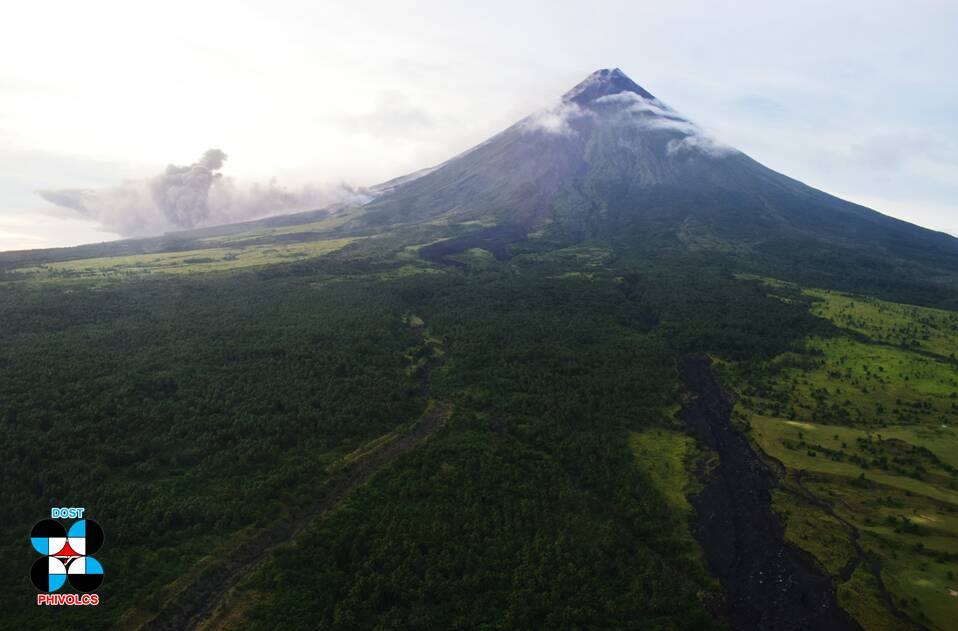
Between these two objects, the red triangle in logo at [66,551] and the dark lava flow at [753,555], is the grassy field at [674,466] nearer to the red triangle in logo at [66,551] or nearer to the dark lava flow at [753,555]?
the dark lava flow at [753,555]

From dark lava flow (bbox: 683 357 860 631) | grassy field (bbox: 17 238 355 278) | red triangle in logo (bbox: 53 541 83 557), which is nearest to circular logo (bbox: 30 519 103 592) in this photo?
red triangle in logo (bbox: 53 541 83 557)

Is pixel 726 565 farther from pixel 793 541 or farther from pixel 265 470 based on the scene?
pixel 265 470

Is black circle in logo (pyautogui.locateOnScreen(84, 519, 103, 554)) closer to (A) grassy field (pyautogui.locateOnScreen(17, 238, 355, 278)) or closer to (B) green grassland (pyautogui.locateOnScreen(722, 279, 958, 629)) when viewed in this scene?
(B) green grassland (pyautogui.locateOnScreen(722, 279, 958, 629))

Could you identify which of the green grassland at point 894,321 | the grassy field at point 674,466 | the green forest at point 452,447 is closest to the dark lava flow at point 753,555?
the grassy field at point 674,466

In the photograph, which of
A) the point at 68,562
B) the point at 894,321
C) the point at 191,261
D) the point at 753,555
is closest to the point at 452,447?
the point at 753,555

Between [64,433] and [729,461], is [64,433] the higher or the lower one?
the higher one

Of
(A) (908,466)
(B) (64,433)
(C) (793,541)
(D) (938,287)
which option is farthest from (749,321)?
(B) (64,433)
